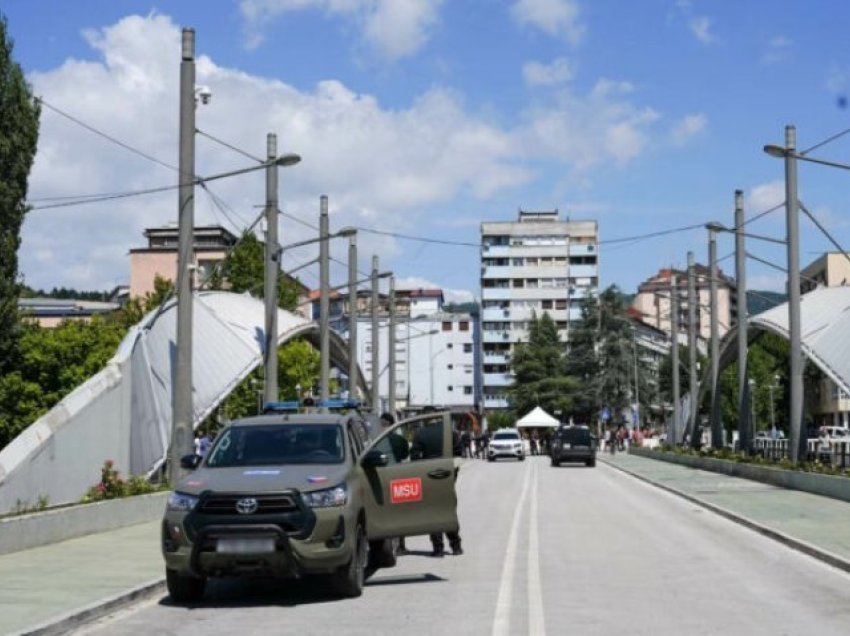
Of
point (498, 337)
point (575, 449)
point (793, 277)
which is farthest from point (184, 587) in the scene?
point (498, 337)

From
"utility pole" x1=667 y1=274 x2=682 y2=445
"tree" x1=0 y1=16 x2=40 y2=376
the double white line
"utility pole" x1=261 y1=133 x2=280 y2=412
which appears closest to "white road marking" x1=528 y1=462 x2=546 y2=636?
the double white line

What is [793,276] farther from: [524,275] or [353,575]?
[524,275]

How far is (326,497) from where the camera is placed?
37.5 ft

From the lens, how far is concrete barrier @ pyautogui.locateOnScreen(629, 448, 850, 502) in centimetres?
2673

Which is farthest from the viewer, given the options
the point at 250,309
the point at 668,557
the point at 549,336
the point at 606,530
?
the point at 549,336

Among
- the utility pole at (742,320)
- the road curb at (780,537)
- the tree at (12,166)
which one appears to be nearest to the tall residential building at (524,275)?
the utility pole at (742,320)

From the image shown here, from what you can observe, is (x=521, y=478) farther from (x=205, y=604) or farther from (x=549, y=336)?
(x=549, y=336)

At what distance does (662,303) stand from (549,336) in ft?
223

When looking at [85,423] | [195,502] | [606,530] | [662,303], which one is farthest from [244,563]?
[662,303]

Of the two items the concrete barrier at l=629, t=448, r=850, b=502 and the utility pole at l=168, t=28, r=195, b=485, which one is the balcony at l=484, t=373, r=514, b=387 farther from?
the utility pole at l=168, t=28, r=195, b=485

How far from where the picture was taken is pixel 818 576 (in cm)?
1381

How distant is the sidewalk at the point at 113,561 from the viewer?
35.5ft

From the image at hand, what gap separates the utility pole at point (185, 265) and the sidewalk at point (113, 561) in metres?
2.12

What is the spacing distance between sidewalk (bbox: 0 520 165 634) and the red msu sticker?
8.80ft
